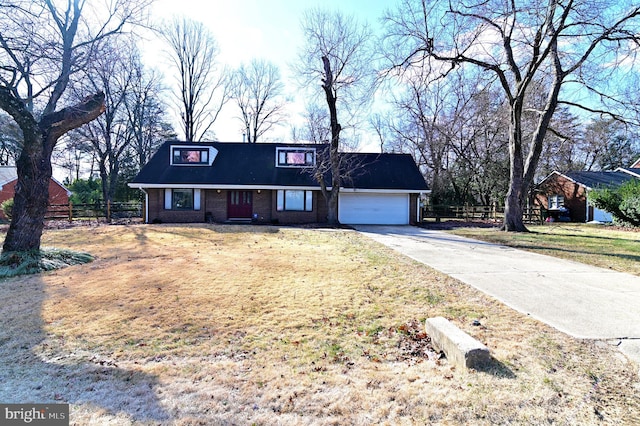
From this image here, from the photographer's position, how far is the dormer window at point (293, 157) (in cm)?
2073

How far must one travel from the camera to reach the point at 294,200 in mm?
19906

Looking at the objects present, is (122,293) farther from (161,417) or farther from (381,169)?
(381,169)

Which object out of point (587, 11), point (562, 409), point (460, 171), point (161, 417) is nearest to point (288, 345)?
point (161, 417)

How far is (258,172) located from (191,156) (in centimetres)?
432

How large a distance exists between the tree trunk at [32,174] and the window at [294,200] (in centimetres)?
1219

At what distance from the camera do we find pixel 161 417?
2.41m

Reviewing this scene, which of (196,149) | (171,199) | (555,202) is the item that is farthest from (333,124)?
(555,202)

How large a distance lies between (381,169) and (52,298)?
61.6ft

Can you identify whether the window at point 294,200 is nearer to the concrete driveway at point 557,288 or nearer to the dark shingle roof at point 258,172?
the dark shingle roof at point 258,172

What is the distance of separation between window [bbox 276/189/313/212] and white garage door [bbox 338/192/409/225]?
1.99 meters

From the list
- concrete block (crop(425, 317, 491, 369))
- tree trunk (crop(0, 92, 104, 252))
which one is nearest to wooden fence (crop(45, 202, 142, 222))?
tree trunk (crop(0, 92, 104, 252))

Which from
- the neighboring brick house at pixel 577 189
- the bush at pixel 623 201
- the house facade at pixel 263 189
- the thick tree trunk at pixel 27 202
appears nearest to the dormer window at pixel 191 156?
the house facade at pixel 263 189

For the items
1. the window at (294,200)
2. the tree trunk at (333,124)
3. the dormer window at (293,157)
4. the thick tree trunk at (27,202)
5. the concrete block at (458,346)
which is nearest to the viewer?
the concrete block at (458,346)

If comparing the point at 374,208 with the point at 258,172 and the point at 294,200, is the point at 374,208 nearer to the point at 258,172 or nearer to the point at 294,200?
the point at 294,200
